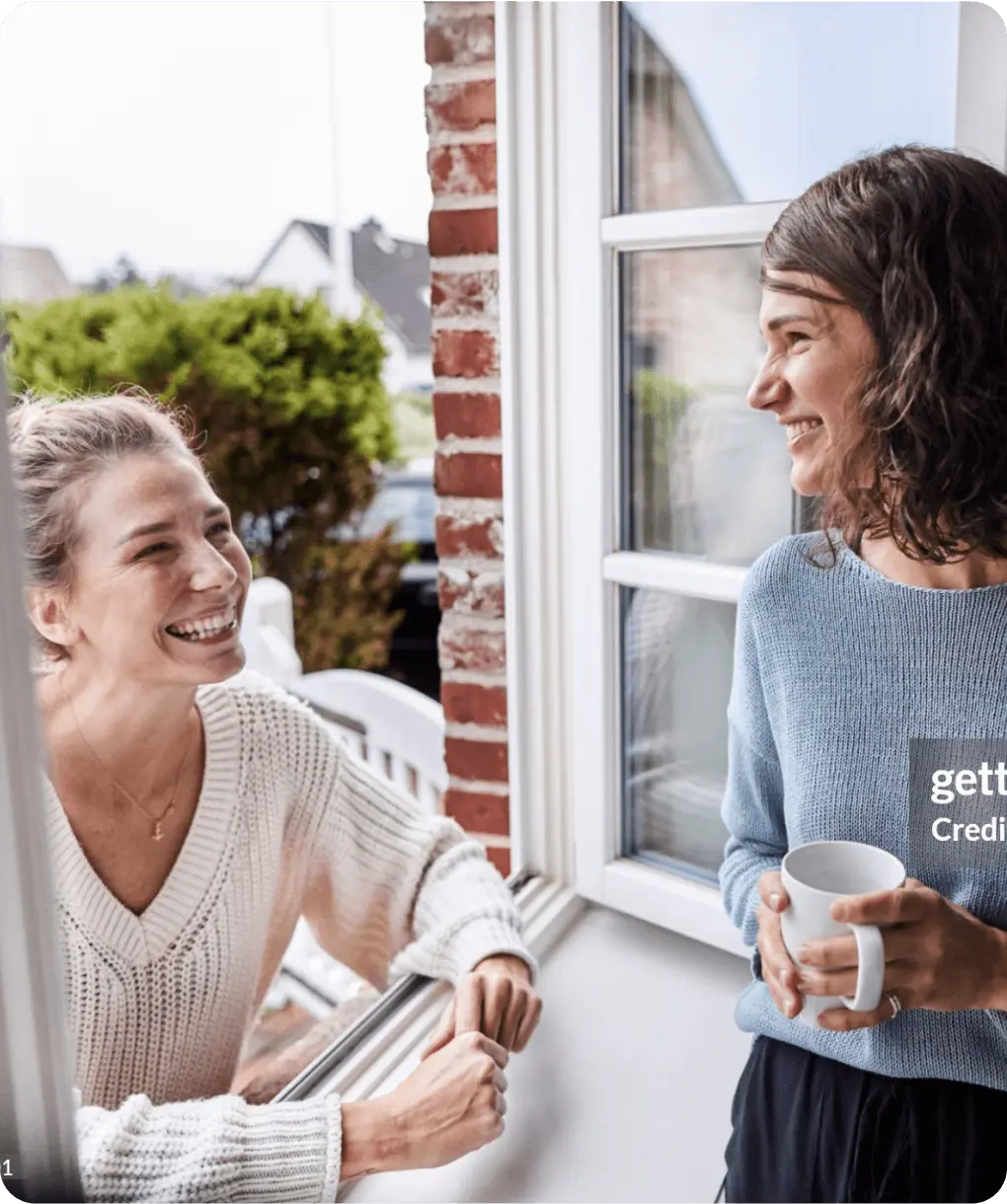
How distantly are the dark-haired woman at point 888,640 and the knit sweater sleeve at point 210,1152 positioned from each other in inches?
14.7

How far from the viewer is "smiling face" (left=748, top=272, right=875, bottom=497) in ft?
2.86

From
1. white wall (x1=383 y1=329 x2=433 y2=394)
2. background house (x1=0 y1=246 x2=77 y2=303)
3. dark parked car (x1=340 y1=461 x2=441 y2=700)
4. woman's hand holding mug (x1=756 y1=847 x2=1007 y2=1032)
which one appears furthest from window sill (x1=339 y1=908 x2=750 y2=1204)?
dark parked car (x1=340 y1=461 x2=441 y2=700)

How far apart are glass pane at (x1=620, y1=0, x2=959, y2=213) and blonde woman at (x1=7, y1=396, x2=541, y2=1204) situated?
1.93ft

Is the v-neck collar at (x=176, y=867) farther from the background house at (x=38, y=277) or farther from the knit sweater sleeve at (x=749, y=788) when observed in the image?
the background house at (x=38, y=277)

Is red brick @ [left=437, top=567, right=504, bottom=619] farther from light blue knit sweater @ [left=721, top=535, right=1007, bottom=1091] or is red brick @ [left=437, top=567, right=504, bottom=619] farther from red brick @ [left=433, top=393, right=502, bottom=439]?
light blue knit sweater @ [left=721, top=535, right=1007, bottom=1091]

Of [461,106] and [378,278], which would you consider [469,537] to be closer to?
[461,106]

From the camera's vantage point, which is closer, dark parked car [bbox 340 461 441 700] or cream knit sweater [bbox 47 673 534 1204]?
cream knit sweater [bbox 47 673 534 1204]

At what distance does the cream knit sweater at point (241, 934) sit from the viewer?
2.98 feet

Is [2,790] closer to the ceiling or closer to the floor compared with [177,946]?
closer to the ceiling

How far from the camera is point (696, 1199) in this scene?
1.01 m

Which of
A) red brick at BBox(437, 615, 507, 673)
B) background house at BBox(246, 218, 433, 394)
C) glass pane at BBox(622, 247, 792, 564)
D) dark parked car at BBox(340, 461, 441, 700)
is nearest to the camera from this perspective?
glass pane at BBox(622, 247, 792, 564)

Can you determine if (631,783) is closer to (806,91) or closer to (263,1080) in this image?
(263,1080)

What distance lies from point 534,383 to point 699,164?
364mm

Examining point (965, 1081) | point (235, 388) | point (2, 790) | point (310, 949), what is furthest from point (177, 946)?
point (235, 388)
